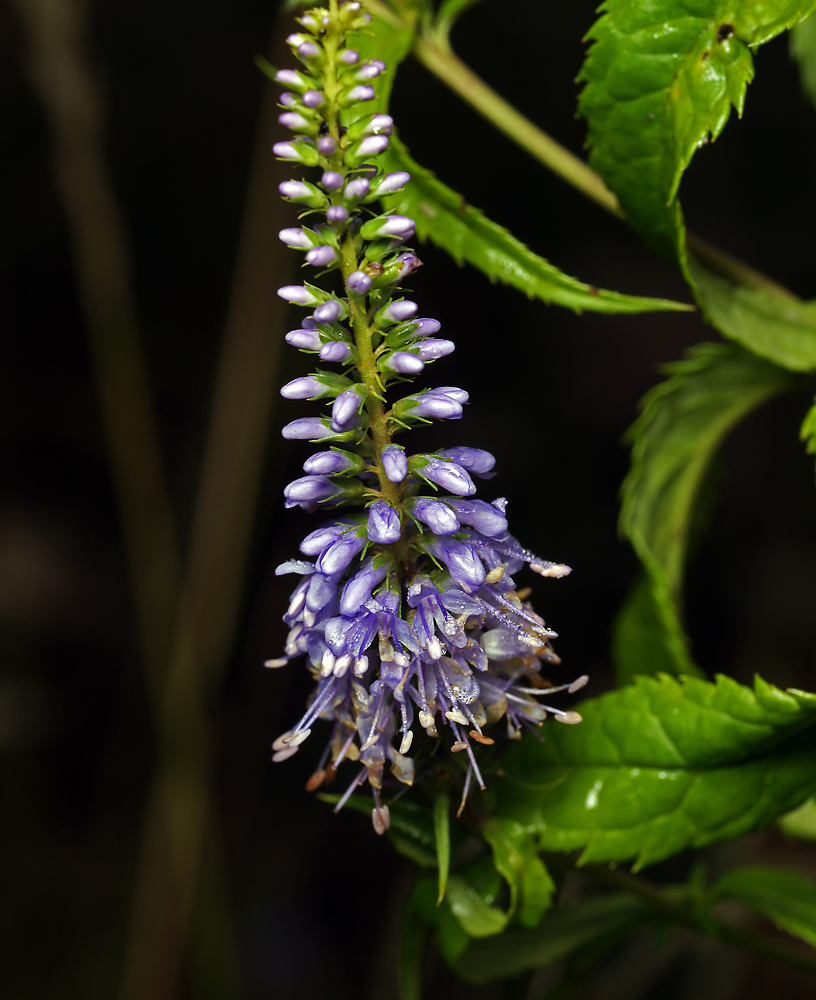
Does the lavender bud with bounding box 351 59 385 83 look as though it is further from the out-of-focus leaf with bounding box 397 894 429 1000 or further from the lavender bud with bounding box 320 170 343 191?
the out-of-focus leaf with bounding box 397 894 429 1000

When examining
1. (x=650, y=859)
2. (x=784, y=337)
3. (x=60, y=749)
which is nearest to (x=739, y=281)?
(x=784, y=337)

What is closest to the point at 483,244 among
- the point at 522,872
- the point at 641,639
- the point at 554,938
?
the point at 641,639

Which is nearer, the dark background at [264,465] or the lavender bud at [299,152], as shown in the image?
the lavender bud at [299,152]

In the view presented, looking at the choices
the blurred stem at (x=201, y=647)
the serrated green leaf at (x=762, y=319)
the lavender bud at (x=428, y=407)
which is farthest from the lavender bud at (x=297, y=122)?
the blurred stem at (x=201, y=647)

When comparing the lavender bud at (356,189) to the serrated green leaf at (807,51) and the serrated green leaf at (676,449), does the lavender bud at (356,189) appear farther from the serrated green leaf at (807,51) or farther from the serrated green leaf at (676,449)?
the serrated green leaf at (807,51)

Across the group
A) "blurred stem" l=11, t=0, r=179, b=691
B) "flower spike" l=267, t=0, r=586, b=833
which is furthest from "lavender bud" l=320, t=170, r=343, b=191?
"blurred stem" l=11, t=0, r=179, b=691

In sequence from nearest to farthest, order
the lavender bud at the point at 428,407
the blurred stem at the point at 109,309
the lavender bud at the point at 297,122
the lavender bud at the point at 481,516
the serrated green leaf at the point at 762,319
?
1. the lavender bud at the point at 297,122
2. the lavender bud at the point at 428,407
3. the lavender bud at the point at 481,516
4. the serrated green leaf at the point at 762,319
5. the blurred stem at the point at 109,309

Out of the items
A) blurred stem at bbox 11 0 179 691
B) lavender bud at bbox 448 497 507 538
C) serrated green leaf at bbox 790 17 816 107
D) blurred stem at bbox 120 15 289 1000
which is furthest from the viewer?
blurred stem at bbox 120 15 289 1000
